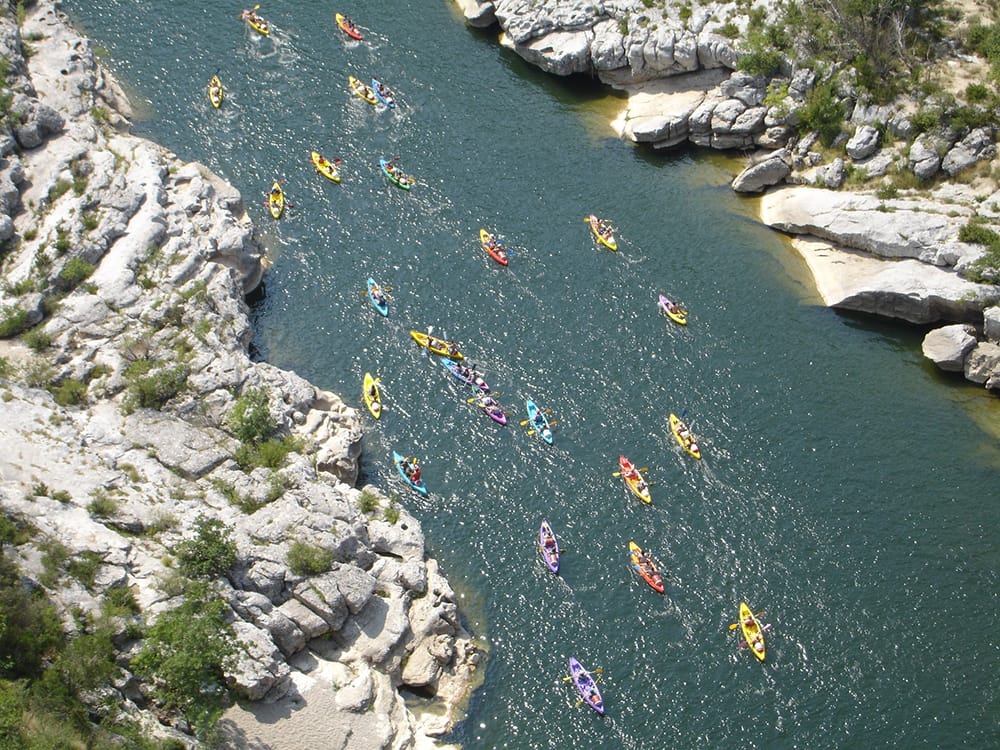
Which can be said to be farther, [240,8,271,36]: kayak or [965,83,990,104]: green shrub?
[240,8,271,36]: kayak

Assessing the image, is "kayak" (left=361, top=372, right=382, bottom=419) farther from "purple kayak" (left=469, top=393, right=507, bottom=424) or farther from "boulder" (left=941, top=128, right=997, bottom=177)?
"boulder" (left=941, top=128, right=997, bottom=177)

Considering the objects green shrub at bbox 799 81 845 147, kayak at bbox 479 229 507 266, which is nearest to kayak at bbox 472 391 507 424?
kayak at bbox 479 229 507 266

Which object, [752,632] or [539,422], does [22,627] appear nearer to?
[539,422]

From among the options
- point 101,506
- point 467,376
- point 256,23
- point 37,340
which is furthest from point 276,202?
point 101,506

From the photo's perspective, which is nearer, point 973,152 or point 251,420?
point 251,420

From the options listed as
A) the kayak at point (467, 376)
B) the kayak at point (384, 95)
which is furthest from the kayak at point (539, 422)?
the kayak at point (384, 95)

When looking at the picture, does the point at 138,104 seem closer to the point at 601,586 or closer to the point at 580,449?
the point at 580,449
